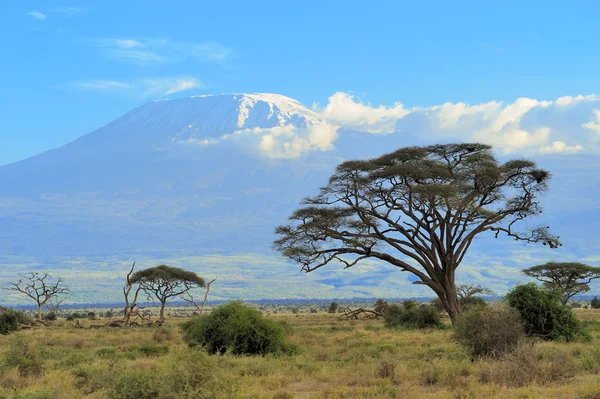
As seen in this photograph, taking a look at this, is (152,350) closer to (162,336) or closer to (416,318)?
(162,336)

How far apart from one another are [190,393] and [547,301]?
17.3m

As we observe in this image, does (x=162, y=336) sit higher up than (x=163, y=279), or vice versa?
(x=163, y=279)

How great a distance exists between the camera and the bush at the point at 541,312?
2478 centimetres

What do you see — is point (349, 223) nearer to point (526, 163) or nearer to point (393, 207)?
point (393, 207)

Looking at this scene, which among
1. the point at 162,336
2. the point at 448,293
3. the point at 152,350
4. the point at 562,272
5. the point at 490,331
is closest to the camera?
the point at 490,331

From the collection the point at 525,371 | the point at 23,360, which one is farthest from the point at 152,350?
the point at 525,371

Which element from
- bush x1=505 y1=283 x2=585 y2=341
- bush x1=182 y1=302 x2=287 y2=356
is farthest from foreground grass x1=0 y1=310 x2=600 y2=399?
bush x1=505 y1=283 x2=585 y2=341

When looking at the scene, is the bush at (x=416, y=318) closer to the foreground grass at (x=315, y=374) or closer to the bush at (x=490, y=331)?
the foreground grass at (x=315, y=374)

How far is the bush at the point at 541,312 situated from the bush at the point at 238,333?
871 cm

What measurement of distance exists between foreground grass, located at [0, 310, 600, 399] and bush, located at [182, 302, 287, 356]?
45.9 inches

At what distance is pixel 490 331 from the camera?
18.8 m

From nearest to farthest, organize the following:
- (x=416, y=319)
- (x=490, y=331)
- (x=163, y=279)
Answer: (x=490, y=331), (x=416, y=319), (x=163, y=279)

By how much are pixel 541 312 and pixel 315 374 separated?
1110cm

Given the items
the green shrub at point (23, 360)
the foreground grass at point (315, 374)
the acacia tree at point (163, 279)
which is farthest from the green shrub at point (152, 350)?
the acacia tree at point (163, 279)
